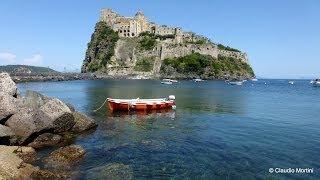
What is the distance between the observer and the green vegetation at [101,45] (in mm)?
174750

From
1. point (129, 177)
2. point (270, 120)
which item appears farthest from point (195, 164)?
point (270, 120)

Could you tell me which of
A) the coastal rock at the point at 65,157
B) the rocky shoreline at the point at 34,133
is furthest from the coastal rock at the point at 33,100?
the coastal rock at the point at 65,157

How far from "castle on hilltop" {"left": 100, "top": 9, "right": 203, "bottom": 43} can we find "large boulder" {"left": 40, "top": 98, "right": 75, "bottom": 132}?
148097 millimetres

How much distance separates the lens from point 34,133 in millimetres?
24312

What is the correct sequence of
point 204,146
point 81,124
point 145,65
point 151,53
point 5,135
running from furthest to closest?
point 145,65 < point 151,53 < point 81,124 < point 204,146 < point 5,135

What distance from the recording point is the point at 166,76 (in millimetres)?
161625

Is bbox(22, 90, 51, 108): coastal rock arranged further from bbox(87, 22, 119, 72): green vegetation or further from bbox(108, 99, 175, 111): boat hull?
bbox(87, 22, 119, 72): green vegetation

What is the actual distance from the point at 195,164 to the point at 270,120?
20363 mm

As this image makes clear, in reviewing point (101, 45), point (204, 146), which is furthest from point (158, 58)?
point (204, 146)

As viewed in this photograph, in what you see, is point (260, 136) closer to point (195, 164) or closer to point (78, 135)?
point (195, 164)

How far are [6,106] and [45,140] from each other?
11.4 ft

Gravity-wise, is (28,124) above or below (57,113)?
below

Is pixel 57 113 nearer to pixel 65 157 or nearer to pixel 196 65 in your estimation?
pixel 65 157

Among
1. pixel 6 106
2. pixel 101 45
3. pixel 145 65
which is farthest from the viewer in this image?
pixel 101 45
